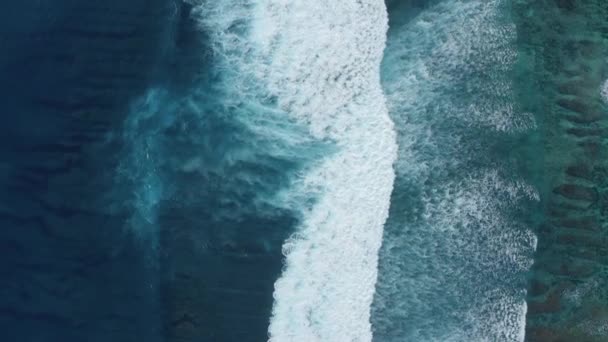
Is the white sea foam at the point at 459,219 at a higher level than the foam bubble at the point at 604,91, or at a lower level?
lower

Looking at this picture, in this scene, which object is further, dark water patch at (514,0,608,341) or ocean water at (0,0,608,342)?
dark water patch at (514,0,608,341)

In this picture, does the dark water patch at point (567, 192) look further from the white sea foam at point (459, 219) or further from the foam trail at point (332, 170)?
the foam trail at point (332, 170)

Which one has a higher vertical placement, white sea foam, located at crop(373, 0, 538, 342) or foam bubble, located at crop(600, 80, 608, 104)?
foam bubble, located at crop(600, 80, 608, 104)

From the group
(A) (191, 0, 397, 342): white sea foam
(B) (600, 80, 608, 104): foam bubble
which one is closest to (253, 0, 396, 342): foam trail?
(A) (191, 0, 397, 342): white sea foam

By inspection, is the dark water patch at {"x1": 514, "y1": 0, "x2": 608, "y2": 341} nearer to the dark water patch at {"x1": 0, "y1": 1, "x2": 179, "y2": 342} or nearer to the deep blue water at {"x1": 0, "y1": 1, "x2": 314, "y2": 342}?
the deep blue water at {"x1": 0, "y1": 1, "x2": 314, "y2": 342}

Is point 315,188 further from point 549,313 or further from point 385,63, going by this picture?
point 549,313

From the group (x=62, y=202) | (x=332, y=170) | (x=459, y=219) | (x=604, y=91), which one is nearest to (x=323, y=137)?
(x=332, y=170)

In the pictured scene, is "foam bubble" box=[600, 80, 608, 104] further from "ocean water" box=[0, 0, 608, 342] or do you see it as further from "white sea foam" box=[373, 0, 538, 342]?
"white sea foam" box=[373, 0, 538, 342]

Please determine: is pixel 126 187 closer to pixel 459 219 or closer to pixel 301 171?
pixel 301 171

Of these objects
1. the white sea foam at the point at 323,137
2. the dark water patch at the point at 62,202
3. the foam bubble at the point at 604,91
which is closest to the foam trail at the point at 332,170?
the white sea foam at the point at 323,137
